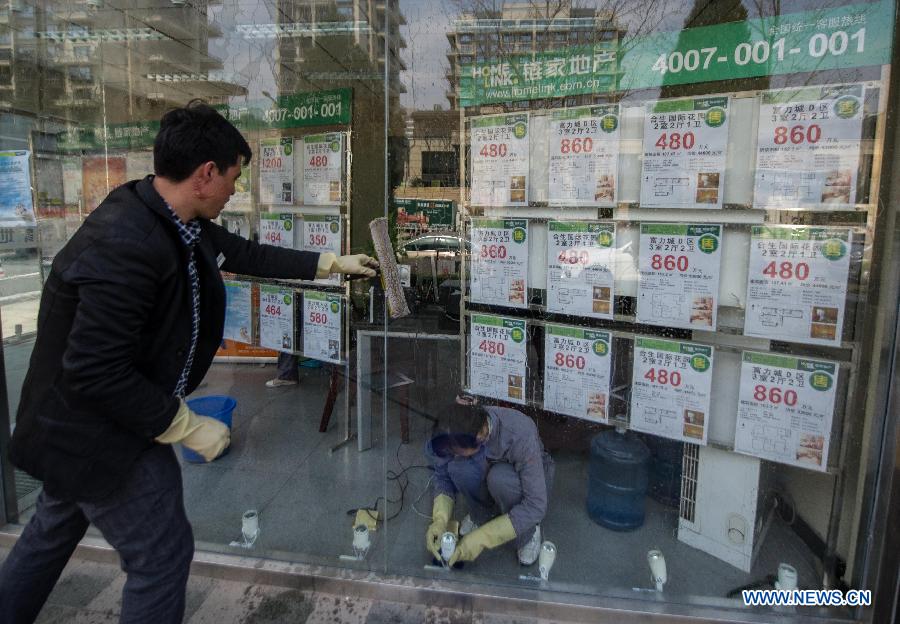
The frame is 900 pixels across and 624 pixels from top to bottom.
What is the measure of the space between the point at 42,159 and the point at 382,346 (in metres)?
2.39

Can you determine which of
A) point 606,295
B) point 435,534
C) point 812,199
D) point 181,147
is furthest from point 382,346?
point 812,199

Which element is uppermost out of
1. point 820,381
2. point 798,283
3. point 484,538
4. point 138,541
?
point 798,283

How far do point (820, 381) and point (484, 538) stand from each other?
63.2 inches

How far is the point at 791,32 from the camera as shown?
2.20 meters

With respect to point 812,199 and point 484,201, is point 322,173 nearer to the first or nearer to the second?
point 484,201

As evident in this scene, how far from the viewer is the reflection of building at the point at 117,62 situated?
338 cm

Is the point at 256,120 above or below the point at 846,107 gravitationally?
above

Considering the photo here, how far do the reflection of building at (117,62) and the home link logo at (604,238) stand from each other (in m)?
2.42

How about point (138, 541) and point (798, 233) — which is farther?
point (798, 233)

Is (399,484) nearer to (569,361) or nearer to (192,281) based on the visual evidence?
(569,361)

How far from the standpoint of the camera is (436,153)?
9.25 feet

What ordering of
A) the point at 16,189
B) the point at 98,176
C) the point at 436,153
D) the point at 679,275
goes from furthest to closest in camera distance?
the point at 98,176 < the point at 16,189 < the point at 436,153 < the point at 679,275

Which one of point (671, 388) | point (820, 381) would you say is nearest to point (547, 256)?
point (671, 388)

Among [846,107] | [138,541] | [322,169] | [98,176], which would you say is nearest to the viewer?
[138,541]
